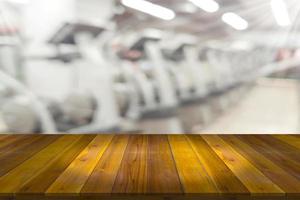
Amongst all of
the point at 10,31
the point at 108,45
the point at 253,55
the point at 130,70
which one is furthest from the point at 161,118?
the point at 10,31

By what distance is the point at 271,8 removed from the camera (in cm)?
315

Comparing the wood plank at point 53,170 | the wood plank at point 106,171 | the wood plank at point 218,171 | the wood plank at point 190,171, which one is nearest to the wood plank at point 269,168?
the wood plank at point 218,171

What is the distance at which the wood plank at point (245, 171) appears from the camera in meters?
1.75

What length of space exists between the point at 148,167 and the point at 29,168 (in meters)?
0.69

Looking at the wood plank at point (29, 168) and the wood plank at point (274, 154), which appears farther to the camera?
the wood plank at point (274, 154)

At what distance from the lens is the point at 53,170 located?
2.04m

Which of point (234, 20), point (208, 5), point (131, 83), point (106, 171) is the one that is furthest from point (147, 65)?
point (106, 171)

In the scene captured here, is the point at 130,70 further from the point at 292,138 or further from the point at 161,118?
the point at 292,138

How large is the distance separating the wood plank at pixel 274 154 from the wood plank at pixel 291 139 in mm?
197

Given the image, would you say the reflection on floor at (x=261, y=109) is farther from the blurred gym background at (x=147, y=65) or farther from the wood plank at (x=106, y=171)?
the wood plank at (x=106, y=171)

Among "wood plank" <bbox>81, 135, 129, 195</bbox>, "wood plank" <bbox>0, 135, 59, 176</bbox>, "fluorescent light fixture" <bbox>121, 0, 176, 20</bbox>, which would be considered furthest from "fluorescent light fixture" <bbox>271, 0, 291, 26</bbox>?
"wood plank" <bbox>0, 135, 59, 176</bbox>

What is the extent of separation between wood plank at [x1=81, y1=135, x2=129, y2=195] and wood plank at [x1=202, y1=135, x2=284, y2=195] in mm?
672

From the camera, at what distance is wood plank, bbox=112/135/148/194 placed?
5.69 ft

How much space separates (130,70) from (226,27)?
0.93m
